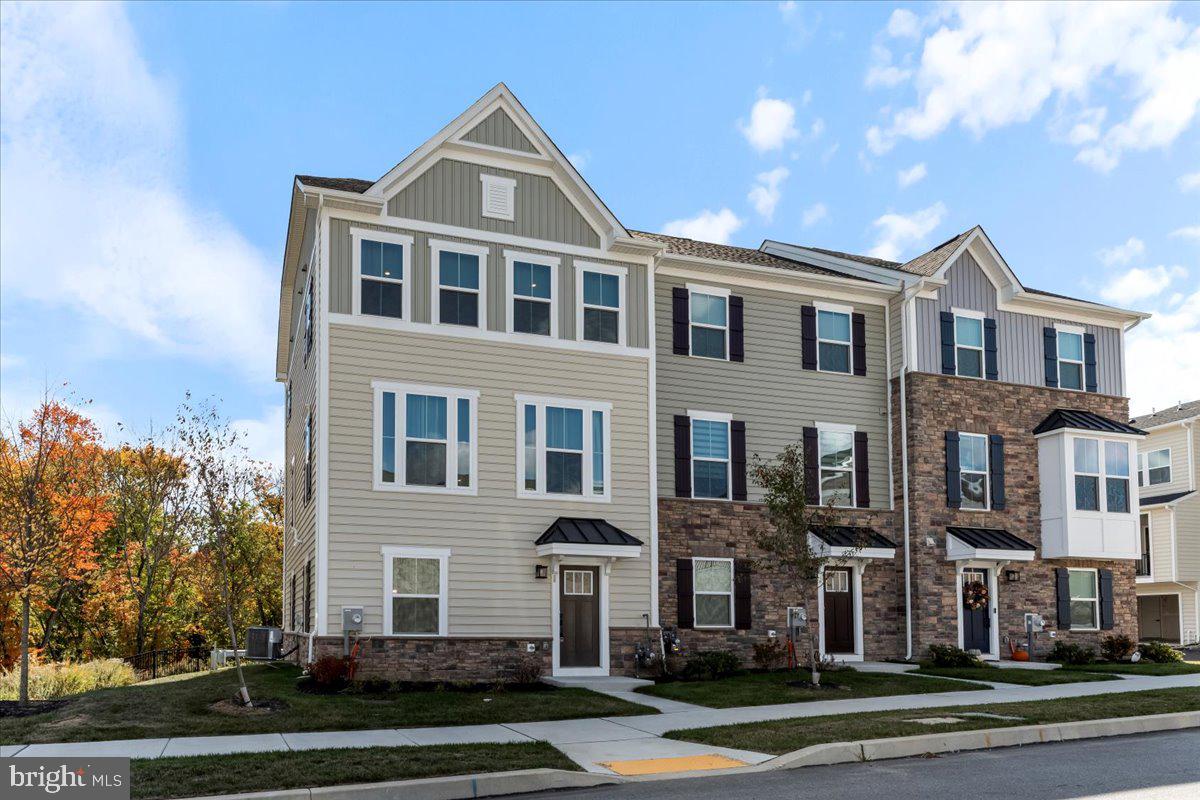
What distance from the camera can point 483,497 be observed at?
21578 millimetres

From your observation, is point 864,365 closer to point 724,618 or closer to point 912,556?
point 912,556

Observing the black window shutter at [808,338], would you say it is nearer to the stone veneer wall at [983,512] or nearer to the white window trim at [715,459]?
the stone veneer wall at [983,512]

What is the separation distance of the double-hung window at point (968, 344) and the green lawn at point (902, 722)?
35.8ft

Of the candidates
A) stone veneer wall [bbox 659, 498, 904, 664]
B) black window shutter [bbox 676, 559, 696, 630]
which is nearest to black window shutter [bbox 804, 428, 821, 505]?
stone veneer wall [bbox 659, 498, 904, 664]

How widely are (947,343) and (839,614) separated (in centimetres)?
690

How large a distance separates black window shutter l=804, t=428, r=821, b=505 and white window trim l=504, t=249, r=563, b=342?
669cm

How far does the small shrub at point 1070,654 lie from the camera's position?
84.4 feet

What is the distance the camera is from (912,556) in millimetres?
25625

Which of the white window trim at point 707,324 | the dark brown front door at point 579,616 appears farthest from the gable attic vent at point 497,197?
the dark brown front door at point 579,616

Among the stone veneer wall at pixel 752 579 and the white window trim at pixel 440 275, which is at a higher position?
the white window trim at pixel 440 275

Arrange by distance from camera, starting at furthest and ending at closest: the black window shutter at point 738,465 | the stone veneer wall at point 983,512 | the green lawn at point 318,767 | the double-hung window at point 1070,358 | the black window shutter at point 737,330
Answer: the double-hung window at point 1070,358, the stone veneer wall at point 983,512, the black window shutter at point 737,330, the black window shutter at point 738,465, the green lawn at point 318,767

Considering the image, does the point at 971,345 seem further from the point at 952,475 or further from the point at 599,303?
the point at 599,303

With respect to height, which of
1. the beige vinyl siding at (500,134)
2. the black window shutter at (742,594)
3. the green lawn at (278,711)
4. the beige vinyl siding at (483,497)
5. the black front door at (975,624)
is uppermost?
the beige vinyl siding at (500,134)

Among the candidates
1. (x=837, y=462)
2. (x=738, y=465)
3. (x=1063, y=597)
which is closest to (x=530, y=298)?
(x=738, y=465)
